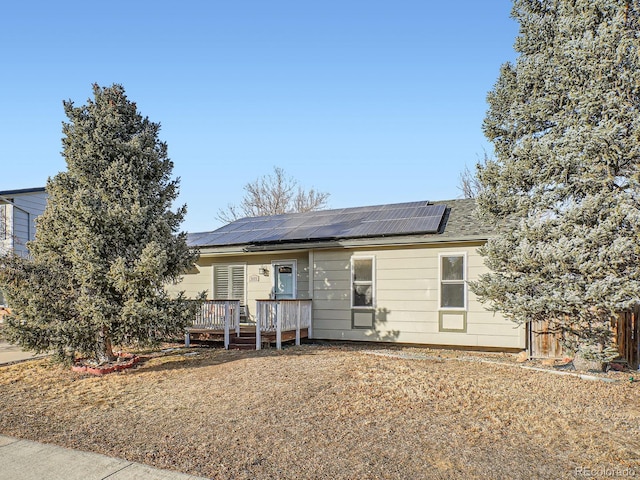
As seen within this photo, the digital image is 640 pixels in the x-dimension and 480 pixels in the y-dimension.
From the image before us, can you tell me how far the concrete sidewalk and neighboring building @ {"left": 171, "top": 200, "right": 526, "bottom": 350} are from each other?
7.65 metres

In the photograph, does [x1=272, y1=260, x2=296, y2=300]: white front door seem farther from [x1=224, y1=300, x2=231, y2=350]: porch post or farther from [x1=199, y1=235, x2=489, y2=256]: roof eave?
[x1=224, y1=300, x2=231, y2=350]: porch post

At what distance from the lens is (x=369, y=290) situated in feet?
36.2

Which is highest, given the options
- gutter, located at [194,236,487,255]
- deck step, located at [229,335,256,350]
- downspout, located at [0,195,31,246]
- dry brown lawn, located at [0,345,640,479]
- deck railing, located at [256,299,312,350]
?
downspout, located at [0,195,31,246]

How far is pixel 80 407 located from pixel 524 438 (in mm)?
5408

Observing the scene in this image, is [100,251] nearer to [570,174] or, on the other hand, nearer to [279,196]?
[570,174]

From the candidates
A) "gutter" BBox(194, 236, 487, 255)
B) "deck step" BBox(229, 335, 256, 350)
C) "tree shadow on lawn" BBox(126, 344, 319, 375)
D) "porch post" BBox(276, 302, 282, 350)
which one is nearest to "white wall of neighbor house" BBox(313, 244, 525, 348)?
"gutter" BBox(194, 236, 487, 255)

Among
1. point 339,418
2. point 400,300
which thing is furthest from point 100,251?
point 400,300

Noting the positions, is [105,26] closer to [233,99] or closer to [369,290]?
[233,99]

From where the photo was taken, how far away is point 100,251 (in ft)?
25.2

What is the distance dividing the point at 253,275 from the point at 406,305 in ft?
15.3

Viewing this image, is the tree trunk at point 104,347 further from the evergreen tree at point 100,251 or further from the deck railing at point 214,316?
the deck railing at point 214,316

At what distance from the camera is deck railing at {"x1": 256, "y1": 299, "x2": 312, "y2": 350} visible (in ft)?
32.8

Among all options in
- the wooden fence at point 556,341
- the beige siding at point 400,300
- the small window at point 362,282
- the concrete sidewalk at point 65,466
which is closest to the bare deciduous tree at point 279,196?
the beige siding at point 400,300

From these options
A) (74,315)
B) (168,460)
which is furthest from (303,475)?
(74,315)
